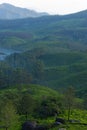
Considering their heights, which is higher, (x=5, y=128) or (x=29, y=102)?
(x=29, y=102)

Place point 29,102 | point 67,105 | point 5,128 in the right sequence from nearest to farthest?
point 5,128 < point 29,102 < point 67,105

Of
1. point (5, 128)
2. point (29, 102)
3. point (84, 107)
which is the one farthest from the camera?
point (84, 107)

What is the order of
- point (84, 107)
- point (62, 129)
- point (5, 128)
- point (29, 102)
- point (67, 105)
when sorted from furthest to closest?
point (84, 107) < point (67, 105) < point (29, 102) < point (5, 128) < point (62, 129)

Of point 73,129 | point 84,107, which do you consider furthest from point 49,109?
point 84,107

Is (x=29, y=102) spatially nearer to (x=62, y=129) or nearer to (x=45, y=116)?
(x=45, y=116)

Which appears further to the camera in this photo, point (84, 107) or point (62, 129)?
point (84, 107)

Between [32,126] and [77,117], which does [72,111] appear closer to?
[77,117]

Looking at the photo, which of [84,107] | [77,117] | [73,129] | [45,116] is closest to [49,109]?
[45,116]

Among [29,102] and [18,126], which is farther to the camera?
[29,102]

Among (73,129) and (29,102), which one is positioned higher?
(29,102)
